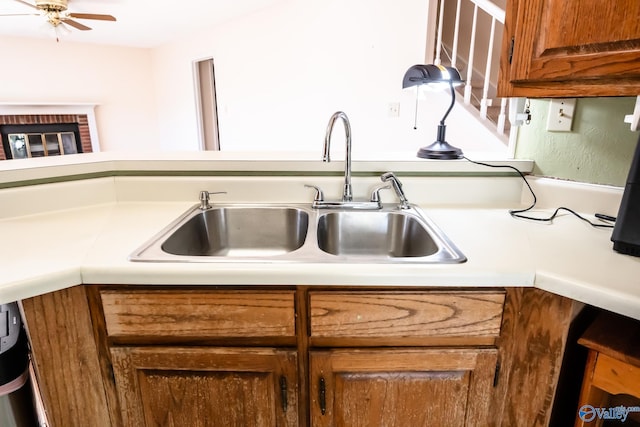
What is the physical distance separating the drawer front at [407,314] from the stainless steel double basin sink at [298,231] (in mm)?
250

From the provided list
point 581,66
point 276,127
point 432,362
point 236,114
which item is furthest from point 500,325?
point 236,114

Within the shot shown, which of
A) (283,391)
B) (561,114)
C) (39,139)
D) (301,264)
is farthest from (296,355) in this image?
(39,139)

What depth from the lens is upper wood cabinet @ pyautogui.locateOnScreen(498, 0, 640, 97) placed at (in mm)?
715

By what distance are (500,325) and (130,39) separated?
20.8ft

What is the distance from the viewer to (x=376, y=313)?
79 centimetres

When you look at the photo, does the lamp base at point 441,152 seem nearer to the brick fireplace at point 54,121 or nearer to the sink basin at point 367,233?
the sink basin at point 367,233

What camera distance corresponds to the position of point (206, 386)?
859 mm

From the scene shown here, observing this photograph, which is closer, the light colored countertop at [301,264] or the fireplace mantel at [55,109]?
the light colored countertop at [301,264]

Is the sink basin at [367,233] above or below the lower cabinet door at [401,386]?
above

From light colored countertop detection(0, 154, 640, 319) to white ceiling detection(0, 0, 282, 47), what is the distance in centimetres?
323

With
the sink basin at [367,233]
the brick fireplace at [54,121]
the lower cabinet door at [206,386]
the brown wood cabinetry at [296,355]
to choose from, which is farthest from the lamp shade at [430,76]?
the brick fireplace at [54,121]

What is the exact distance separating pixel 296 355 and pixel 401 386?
25 cm

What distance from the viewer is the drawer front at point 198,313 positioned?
2.61 feet

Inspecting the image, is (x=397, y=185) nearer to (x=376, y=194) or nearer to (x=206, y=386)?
(x=376, y=194)
